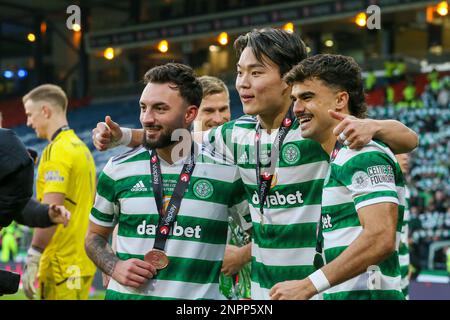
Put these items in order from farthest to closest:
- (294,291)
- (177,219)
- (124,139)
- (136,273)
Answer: (124,139)
(177,219)
(136,273)
(294,291)

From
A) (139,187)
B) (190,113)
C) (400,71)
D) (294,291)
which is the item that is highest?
(400,71)

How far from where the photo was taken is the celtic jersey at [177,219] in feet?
10.5

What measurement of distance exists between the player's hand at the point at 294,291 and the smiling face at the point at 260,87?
3.33 feet

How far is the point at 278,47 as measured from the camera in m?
3.36

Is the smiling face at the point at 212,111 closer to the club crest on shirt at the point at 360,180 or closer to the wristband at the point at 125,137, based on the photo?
the wristband at the point at 125,137

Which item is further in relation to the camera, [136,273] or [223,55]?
[223,55]

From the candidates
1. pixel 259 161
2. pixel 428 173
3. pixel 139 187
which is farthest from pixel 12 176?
pixel 428 173

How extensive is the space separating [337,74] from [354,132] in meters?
0.38

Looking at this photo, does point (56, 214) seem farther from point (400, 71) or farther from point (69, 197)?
point (400, 71)

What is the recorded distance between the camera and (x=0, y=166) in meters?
2.52

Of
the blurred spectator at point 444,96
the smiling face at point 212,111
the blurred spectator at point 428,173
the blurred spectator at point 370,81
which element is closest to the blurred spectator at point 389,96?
the blurred spectator at point 428,173

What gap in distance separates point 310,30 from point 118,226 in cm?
1963

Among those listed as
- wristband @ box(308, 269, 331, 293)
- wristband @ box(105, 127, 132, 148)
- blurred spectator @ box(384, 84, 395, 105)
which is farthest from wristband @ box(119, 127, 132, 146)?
blurred spectator @ box(384, 84, 395, 105)

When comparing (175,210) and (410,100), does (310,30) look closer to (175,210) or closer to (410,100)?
(410,100)
